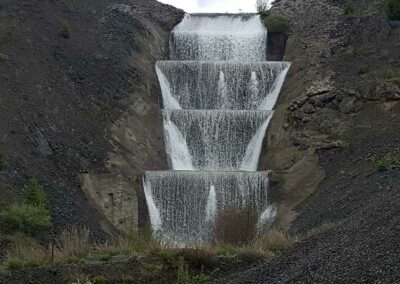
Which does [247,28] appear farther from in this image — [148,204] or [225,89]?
[148,204]

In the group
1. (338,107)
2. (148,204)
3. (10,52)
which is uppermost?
(10,52)

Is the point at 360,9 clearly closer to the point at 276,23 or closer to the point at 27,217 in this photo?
the point at 276,23

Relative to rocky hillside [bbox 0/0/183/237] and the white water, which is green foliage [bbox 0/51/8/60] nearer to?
rocky hillside [bbox 0/0/183/237]

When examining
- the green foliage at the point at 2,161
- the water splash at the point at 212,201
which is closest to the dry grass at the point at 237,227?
the water splash at the point at 212,201

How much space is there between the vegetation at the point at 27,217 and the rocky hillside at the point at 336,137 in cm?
914

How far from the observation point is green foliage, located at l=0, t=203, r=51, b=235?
22.3 metres

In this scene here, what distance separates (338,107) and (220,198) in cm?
867

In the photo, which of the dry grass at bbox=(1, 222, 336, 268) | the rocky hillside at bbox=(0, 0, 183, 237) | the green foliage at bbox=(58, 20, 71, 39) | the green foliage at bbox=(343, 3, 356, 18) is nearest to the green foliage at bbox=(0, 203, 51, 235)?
the dry grass at bbox=(1, 222, 336, 268)

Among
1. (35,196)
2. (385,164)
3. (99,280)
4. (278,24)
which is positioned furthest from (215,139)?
(99,280)

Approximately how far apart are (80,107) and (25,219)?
1269 centimetres

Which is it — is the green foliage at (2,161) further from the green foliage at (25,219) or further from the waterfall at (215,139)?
the waterfall at (215,139)

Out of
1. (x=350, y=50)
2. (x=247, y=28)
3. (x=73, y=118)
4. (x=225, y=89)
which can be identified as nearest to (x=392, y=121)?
(x=350, y=50)

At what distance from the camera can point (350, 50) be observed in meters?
38.8

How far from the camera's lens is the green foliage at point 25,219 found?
22.3 metres
